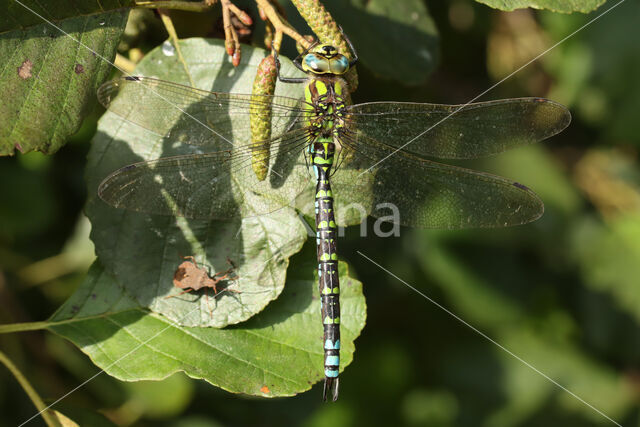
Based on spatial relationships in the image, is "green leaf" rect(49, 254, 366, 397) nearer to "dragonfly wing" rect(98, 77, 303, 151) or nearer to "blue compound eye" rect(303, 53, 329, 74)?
"dragonfly wing" rect(98, 77, 303, 151)

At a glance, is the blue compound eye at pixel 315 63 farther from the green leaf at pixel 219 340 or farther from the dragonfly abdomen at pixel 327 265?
the green leaf at pixel 219 340

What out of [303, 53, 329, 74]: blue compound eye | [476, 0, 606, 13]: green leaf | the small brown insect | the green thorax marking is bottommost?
the small brown insect

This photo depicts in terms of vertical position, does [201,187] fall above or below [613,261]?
above

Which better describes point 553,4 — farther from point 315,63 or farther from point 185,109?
point 185,109

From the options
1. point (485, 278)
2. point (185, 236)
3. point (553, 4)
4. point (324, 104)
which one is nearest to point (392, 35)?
point (324, 104)

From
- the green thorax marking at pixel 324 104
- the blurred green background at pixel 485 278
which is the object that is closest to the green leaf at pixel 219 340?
the green thorax marking at pixel 324 104

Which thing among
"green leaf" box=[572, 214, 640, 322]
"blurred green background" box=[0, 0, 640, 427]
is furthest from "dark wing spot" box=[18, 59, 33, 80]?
"green leaf" box=[572, 214, 640, 322]
